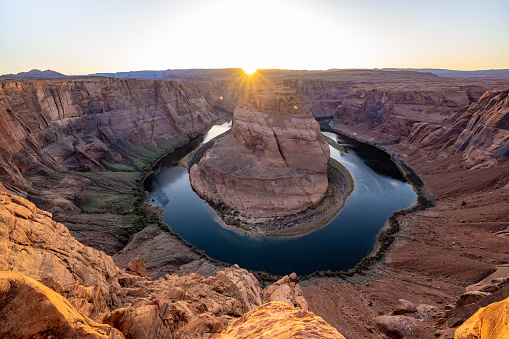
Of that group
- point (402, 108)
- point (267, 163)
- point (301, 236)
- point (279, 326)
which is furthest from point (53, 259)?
point (402, 108)

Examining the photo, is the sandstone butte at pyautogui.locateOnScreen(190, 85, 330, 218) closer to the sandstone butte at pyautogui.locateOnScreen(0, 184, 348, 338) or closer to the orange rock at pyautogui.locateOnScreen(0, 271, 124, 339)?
the sandstone butte at pyautogui.locateOnScreen(0, 184, 348, 338)

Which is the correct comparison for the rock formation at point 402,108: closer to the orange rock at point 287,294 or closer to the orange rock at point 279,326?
the orange rock at point 287,294

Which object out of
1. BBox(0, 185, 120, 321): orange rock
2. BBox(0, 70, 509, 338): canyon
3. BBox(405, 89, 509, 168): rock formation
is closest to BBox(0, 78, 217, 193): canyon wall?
BBox(0, 70, 509, 338): canyon

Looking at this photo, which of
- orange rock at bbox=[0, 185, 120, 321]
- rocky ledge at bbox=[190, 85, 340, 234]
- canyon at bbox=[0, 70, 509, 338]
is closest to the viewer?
orange rock at bbox=[0, 185, 120, 321]

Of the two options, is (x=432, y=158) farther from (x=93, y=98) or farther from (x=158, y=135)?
(x=93, y=98)

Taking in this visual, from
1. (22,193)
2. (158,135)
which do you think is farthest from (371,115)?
(22,193)

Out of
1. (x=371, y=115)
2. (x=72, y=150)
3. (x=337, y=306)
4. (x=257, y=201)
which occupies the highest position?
(x=371, y=115)

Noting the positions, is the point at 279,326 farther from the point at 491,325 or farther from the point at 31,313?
the point at 31,313
